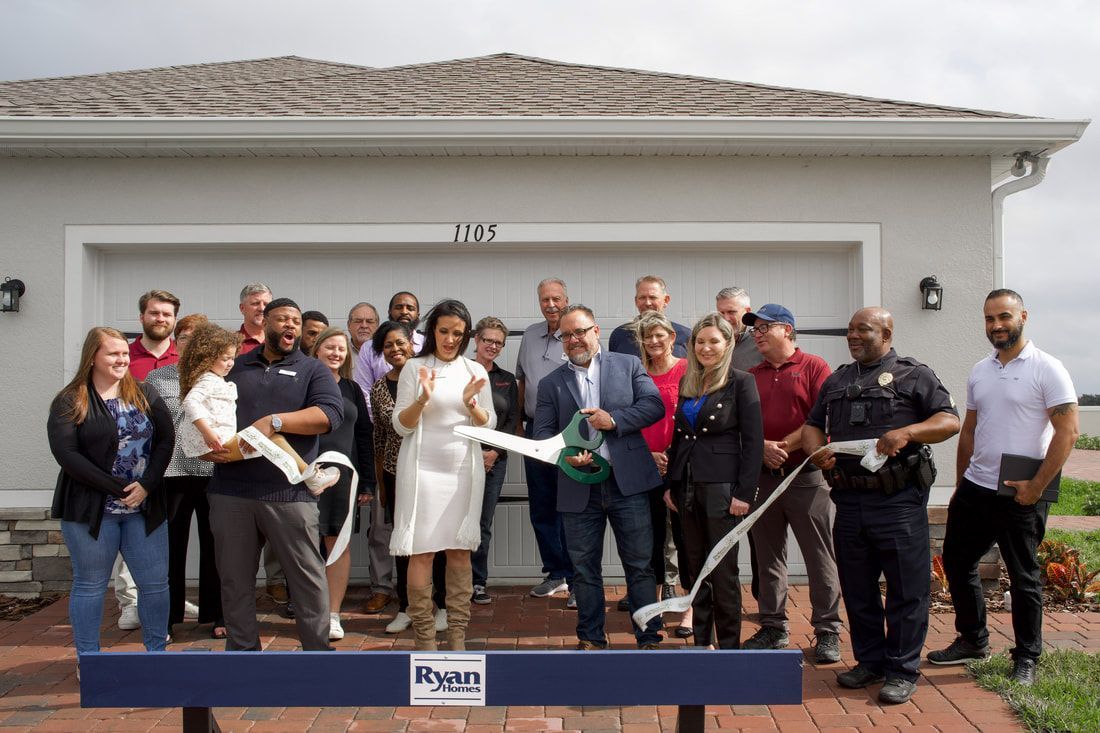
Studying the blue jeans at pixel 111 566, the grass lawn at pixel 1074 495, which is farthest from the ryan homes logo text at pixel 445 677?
the grass lawn at pixel 1074 495

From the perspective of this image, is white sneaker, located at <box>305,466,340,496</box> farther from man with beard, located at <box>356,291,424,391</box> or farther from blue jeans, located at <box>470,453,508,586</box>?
blue jeans, located at <box>470,453,508,586</box>

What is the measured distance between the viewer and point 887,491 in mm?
4504

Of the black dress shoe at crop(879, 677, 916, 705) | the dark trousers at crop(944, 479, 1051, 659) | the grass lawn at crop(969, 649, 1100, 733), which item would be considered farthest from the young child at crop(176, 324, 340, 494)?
the grass lawn at crop(969, 649, 1100, 733)

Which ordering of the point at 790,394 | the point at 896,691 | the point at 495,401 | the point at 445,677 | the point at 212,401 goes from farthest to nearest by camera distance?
the point at 495,401 → the point at 790,394 → the point at 212,401 → the point at 896,691 → the point at 445,677

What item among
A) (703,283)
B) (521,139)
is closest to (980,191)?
(703,283)

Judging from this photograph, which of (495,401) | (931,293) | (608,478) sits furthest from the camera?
(931,293)

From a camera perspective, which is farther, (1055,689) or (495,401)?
(495,401)

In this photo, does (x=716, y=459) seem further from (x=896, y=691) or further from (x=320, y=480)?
(x=320, y=480)

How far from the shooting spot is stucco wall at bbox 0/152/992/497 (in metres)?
6.95

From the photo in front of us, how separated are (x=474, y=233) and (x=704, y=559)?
3.29 meters

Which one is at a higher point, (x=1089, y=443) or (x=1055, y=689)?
(x=1055, y=689)

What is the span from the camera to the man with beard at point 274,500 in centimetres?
454

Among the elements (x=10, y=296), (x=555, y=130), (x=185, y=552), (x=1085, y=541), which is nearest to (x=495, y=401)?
(x=555, y=130)

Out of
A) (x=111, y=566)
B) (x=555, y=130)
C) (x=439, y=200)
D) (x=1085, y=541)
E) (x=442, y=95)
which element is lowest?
(x=1085, y=541)
